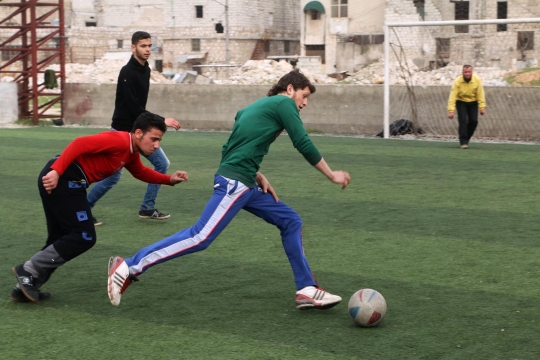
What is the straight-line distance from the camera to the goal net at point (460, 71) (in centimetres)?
1850

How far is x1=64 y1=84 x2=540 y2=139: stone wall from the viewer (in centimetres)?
1856

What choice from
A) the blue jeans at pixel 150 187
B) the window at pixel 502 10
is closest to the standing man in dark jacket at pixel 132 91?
the blue jeans at pixel 150 187

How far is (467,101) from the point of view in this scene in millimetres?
16812

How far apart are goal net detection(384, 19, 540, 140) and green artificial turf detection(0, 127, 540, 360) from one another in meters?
6.02

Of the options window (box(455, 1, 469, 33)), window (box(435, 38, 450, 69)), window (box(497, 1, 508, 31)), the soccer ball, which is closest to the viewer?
the soccer ball

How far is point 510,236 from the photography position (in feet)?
27.4

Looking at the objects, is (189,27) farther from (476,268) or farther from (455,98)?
(476,268)

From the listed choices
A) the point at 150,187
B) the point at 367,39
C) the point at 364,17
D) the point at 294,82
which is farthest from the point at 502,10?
the point at 294,82

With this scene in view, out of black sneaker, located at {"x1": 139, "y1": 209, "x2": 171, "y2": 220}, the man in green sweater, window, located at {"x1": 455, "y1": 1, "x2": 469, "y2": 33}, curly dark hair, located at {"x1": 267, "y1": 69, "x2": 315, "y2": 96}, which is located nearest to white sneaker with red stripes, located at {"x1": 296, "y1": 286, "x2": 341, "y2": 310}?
the man in green sweater

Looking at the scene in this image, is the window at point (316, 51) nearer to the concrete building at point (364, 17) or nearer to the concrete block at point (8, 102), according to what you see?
the concrete building at point (364, 17)

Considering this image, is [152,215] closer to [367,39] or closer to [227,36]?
[367,39]

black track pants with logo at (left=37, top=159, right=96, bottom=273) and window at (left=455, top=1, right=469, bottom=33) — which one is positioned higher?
window at (left=455, top=1, right=469, bottom=33)

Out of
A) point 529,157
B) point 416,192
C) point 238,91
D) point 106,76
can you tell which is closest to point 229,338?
point 416,192

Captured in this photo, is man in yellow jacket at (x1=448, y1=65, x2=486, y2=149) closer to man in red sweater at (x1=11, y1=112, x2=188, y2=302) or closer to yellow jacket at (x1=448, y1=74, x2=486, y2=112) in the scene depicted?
yellow jacket at (x1=448, y1=74, x2=486, y2=112)
